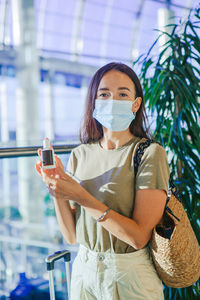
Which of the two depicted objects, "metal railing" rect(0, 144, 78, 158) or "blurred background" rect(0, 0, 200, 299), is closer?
"metal railing" rect(0, 144, 78, 158)

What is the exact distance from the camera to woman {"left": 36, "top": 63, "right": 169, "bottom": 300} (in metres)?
1.16

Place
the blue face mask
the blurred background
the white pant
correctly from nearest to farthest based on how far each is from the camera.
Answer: the white pant → the blue face mask → the blurred background

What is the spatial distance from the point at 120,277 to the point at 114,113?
0.59 metres

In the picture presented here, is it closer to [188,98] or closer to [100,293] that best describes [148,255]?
[100,293]

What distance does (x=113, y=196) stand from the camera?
1.24 metres

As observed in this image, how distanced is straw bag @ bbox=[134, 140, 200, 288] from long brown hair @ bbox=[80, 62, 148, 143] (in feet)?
0.47

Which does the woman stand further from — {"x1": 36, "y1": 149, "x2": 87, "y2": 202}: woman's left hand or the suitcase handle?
the suitcase handle

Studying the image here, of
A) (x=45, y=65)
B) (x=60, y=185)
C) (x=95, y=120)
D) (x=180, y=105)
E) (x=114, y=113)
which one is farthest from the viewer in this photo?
(x=45, y=65)

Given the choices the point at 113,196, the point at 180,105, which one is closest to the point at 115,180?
the point at 113,196

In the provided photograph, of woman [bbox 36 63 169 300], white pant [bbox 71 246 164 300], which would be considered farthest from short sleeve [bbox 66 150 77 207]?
white pant [bbox 71 246 164 300]

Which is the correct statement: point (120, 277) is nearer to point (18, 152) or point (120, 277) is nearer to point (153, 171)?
point (153, 171)

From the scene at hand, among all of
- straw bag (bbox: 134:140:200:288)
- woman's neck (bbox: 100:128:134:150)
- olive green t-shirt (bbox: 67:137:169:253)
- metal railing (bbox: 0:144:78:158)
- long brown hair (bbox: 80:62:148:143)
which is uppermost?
long brown hair (bbox: 80:62:148:143)

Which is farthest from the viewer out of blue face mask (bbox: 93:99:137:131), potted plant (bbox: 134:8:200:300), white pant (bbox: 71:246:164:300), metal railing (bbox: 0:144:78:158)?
potted plant (bbox: 134:8:200:300)

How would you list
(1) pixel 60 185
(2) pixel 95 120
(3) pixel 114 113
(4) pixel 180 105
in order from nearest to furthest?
(1) pixel 60 185, (3) pixel 114 113, (2) pixel 95 120, (4) pixel 180 105
